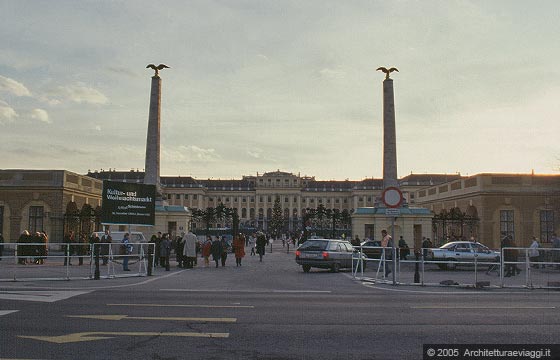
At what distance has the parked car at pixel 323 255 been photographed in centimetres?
2373

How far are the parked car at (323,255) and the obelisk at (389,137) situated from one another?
14.4 metres

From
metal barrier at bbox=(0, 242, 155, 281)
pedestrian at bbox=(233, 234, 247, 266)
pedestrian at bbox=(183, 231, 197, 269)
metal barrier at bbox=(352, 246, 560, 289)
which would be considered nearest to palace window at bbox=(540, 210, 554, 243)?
metal barrier at bbox=(352, 246, 560, 289)

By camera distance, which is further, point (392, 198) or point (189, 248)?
point (189, 248)

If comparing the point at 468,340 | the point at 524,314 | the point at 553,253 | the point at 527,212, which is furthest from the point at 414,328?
the point at 527,212

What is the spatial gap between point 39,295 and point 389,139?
93.9ft

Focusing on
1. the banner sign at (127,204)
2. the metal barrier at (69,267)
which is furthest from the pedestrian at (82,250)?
the banner sign at (127,204)

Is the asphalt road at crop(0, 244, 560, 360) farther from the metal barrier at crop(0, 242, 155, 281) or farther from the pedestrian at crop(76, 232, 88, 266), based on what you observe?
the pedestrian at crop(76, 232, 88, 266)

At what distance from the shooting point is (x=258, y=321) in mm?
9844

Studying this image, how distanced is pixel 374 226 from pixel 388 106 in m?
8.12

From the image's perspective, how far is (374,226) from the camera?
38.2 meters

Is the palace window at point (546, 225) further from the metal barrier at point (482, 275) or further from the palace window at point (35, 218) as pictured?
the palace window at point (35, 218)

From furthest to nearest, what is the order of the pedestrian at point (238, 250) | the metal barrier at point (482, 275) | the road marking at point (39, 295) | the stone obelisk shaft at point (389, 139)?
the stone obelisk shaft at point (389, 139) → the pedestrian at point (238, 250) → the metal barrier at point (482, 275) → the road marking at point (39, 295)

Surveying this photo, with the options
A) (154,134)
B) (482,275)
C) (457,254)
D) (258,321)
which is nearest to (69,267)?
(154,134)

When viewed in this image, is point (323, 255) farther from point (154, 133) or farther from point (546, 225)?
point (546, 225)
